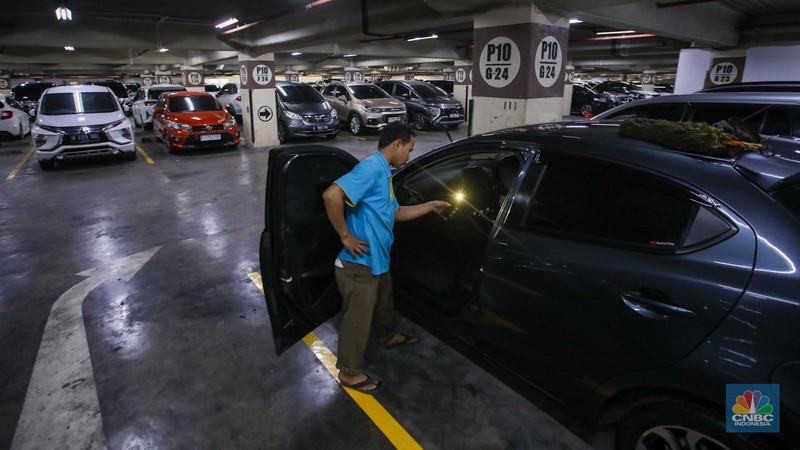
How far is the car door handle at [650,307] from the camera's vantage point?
152 cm

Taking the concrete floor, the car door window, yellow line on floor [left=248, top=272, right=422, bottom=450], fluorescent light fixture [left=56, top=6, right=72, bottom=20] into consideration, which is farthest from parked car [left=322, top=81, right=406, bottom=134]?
the car door window

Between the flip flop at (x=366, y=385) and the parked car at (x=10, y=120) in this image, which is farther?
the parked car at (x=10, y=120)

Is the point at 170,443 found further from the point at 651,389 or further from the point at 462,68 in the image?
the point at 462,68

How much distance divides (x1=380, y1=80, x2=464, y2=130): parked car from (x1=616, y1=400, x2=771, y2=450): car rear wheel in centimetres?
1324

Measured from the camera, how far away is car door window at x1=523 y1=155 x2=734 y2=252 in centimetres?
161

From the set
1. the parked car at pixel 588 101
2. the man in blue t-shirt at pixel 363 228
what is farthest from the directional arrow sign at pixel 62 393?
the parked car at pixel 588 101

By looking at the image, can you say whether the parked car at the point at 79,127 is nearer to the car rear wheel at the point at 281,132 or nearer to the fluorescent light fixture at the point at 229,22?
the fluorescent light fixture at the point at 229,22

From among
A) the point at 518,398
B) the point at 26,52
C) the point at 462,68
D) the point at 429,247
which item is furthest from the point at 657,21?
the point at 26,52

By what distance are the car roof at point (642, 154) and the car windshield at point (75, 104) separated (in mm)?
10023

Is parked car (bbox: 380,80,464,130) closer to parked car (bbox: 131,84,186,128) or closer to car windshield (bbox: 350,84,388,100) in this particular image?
car windshield (bbox: 350,84,388,100)

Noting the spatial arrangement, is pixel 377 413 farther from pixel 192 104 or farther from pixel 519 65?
pixel 192 104

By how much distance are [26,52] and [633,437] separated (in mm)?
27009

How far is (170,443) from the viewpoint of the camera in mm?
2242

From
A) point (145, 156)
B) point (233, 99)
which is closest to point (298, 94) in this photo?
point (233, 99)
